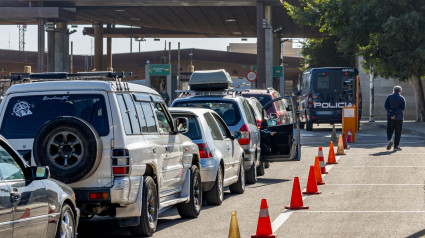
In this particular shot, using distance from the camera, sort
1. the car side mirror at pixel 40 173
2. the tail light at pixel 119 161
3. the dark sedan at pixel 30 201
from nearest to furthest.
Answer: the dark sedan at pixel 30 201
the car side mirror at pixel 40 173
the tail light at pixel 119 161

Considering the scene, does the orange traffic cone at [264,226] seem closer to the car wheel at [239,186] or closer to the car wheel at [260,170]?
the car wheel at [239,186]

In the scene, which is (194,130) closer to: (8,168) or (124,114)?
(124,114)

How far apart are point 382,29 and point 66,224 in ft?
130

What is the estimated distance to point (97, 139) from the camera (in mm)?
9781

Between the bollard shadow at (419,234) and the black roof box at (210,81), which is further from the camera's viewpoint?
the black roof box at (210,81)

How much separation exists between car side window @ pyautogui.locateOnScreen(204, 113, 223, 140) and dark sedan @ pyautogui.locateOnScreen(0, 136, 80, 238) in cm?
586

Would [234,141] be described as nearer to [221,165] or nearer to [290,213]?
[221,165]

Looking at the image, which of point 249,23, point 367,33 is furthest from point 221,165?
point 249,23

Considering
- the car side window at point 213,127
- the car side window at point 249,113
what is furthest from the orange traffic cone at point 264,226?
the car side window at point 249,113

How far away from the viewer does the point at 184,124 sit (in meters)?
12.6

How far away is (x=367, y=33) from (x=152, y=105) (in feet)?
122

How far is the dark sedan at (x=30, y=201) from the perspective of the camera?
7281 millimetres

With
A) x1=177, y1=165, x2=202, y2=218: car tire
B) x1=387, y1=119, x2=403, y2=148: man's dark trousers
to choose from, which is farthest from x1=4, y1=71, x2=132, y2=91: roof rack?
x1=387, y1=119, x2=403, y2=148: man's dark trousers

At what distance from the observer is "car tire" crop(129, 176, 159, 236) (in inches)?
417
